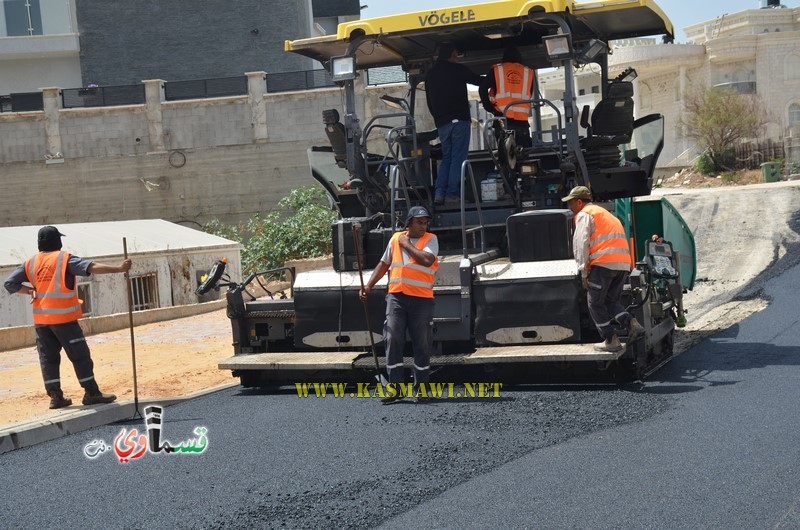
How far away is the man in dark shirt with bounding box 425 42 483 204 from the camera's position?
856 centimetres

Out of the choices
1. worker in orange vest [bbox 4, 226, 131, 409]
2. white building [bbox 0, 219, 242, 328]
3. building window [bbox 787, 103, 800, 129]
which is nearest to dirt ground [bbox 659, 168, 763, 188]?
building window [bbox 787, 103, 800, 129]

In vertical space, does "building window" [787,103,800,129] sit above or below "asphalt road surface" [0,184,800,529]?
above

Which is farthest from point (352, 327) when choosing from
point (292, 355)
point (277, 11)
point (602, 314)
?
point (277, 11)

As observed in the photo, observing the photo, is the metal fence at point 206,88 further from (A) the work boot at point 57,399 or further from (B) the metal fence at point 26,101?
(A) the work boot at point 57,399

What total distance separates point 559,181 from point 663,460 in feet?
11.1

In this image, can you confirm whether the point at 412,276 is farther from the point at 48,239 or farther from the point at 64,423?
the point at 48,239

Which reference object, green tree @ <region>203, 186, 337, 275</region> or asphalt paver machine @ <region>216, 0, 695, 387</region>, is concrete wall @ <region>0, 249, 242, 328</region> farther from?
asphalt paver machine @ <region>216, 0, 695, 387</region>

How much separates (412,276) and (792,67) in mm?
50765

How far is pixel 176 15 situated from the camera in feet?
115

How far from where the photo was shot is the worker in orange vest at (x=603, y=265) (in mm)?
7508

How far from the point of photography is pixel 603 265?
755 centimetres

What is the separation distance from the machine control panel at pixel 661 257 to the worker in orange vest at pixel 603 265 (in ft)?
4.75

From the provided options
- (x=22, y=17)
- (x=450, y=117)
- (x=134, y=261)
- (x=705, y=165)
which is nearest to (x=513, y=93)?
(x=450, y=117)

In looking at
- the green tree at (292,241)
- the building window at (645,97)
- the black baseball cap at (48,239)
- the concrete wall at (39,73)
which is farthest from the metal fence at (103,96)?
the building window at (645,97)
